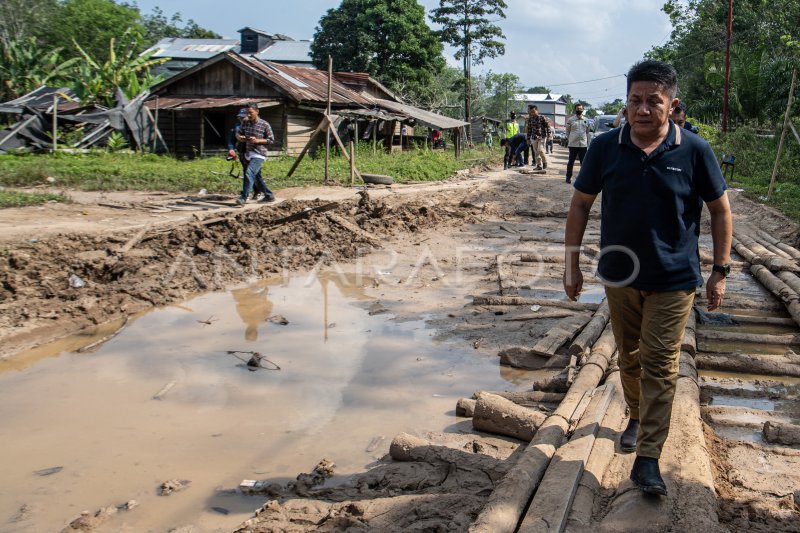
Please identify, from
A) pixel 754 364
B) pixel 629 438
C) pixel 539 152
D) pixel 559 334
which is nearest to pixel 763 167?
pixel 539 152

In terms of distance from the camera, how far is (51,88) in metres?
25.0

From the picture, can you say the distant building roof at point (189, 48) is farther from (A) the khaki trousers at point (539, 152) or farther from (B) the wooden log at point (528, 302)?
(B) the wooden log at point (528, 302)

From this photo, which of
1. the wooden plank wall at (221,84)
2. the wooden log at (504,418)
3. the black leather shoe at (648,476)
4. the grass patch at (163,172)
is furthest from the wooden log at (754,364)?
the wooden plank wall at (221,84)

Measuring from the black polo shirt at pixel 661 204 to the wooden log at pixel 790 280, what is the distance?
4.61 meters

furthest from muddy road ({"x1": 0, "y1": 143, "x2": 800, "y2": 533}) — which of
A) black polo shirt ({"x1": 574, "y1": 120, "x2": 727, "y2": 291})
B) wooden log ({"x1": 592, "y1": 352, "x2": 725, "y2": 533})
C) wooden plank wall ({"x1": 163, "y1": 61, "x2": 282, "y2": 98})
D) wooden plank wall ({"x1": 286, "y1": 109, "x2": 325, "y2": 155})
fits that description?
wooden plank wall ({"x1": 163, "y1": 61, "x2": 282, "y2": 98})

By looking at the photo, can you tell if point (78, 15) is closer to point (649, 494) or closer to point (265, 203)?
point (265, 203)

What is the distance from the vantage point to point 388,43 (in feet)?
129

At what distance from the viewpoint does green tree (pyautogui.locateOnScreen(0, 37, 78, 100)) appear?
87.5ft

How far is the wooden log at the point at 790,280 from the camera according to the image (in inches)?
275

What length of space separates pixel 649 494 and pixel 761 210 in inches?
480

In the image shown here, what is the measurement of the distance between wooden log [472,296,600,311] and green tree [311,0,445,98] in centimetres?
3340

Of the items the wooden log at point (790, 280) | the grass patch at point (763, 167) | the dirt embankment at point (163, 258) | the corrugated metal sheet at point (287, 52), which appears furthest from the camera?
the corrugated metal sheet at point (287, 52)

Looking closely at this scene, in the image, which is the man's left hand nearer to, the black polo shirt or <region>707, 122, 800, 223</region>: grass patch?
the black polo shirt

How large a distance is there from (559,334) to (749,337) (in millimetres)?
1622
